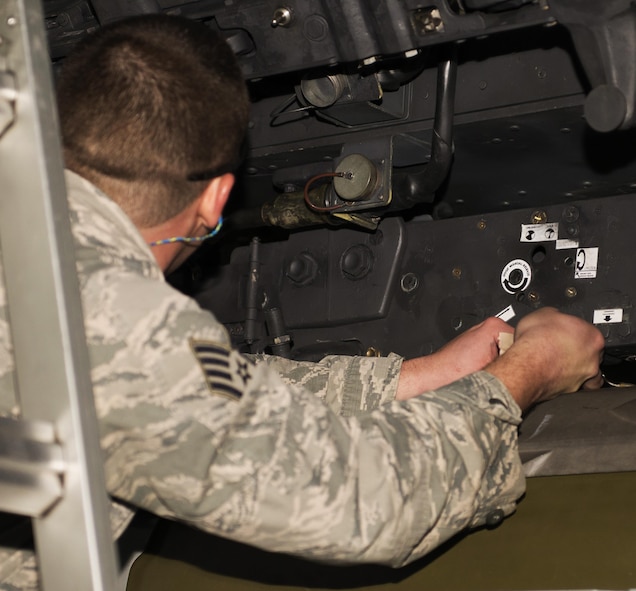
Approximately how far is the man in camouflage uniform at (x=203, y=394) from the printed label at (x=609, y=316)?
551 mm

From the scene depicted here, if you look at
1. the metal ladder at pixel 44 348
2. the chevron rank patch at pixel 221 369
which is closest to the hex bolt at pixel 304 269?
the chevron rank patch at pixel 221 369

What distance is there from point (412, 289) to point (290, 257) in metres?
0.39

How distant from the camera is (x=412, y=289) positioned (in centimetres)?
300

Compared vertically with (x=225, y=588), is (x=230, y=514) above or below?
above

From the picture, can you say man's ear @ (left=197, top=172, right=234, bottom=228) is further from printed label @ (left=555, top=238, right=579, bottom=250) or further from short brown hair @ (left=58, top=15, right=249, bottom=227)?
printed label @ (left=555, top=238, right=579, bottom=250)

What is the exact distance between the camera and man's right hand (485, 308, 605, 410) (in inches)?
82.7

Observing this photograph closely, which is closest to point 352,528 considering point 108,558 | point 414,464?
point 414,464

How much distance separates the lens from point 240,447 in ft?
5.49

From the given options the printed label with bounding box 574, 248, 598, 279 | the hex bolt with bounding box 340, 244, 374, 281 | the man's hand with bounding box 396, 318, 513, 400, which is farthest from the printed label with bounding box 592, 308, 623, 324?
the hex bolt with bounding box 340, 244, 374, 281

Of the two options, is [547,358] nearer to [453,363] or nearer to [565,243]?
[453,363]

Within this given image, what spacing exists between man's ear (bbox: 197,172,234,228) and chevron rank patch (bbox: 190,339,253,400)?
409 millimetres

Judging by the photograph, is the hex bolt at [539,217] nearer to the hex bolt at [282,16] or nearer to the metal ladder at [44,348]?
the hex bolt at [282,16]

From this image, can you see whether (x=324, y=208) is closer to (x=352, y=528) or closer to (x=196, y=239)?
(x=196, y=239)

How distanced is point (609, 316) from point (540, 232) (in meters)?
0.30
